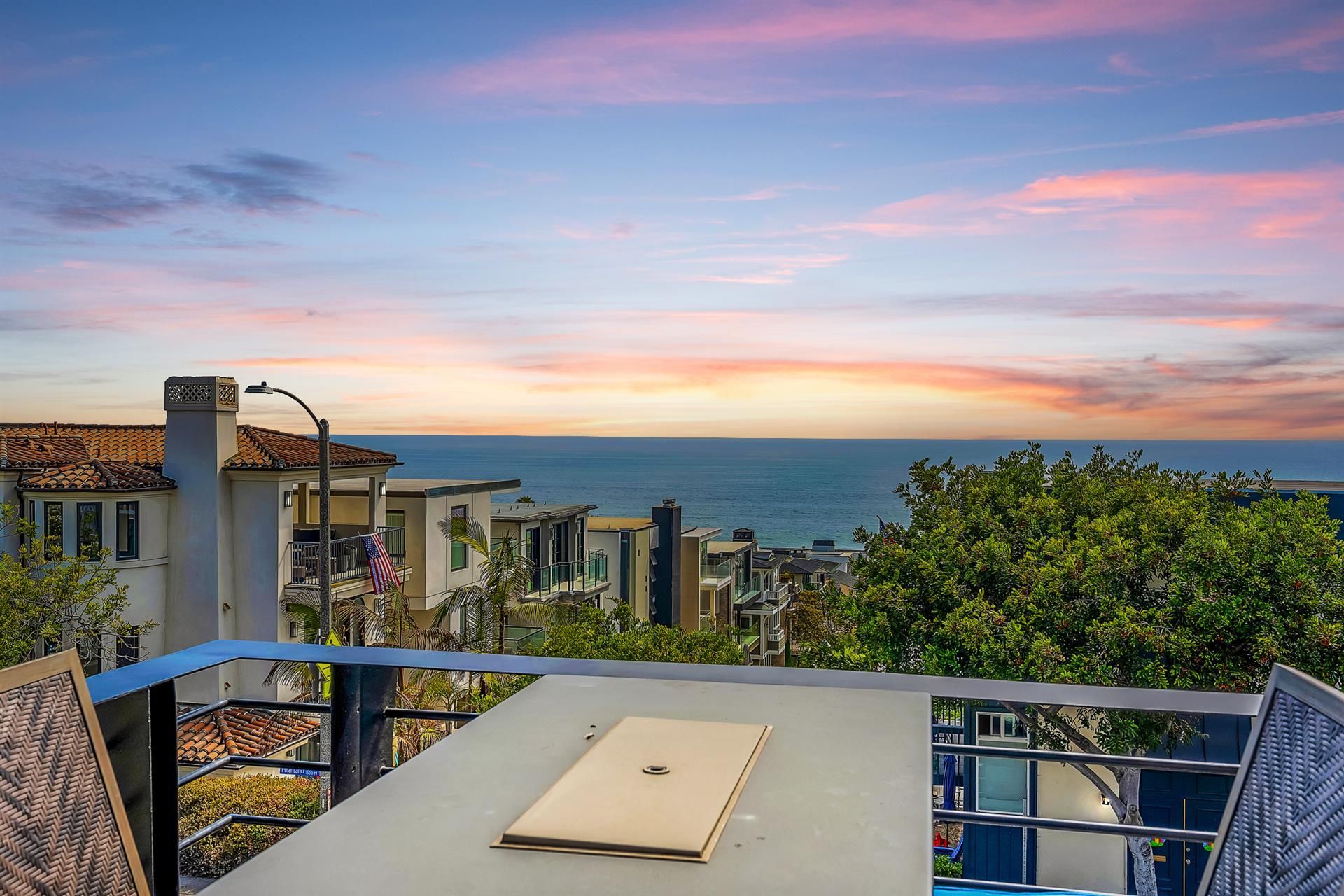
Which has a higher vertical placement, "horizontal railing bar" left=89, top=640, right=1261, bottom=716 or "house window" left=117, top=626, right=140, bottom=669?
"horizontal railing bar" left=89, top=640, right=1261, bottom=716

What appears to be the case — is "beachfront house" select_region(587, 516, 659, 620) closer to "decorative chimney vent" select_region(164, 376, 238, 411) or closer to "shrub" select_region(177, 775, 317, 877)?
"decorative chimney vent" select_region(164, 376, 238, 411)

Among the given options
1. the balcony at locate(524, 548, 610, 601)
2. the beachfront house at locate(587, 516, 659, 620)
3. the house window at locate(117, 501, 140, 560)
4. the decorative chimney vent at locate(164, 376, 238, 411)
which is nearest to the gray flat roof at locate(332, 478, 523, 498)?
the balcony at locate(524, 548, 610, 601)

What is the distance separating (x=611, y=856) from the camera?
108cm

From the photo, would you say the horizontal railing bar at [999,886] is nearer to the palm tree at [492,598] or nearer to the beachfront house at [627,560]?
the palm tree at [492,598]

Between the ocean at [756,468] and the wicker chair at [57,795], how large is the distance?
1540 inches

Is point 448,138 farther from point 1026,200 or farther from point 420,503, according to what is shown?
point 1026,200

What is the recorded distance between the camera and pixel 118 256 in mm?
21125

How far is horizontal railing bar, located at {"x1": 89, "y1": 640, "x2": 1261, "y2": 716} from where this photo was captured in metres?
1.85

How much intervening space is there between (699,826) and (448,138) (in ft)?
53.0

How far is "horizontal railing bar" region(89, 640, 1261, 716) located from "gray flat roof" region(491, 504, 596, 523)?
66.3 ft

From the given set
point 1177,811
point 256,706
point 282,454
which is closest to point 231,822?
point 256,706

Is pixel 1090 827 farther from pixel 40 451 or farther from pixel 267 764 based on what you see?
pixel 40 451

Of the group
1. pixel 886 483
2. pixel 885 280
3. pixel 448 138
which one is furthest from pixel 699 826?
pixel 886 483

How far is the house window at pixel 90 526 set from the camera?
54.1 feet
